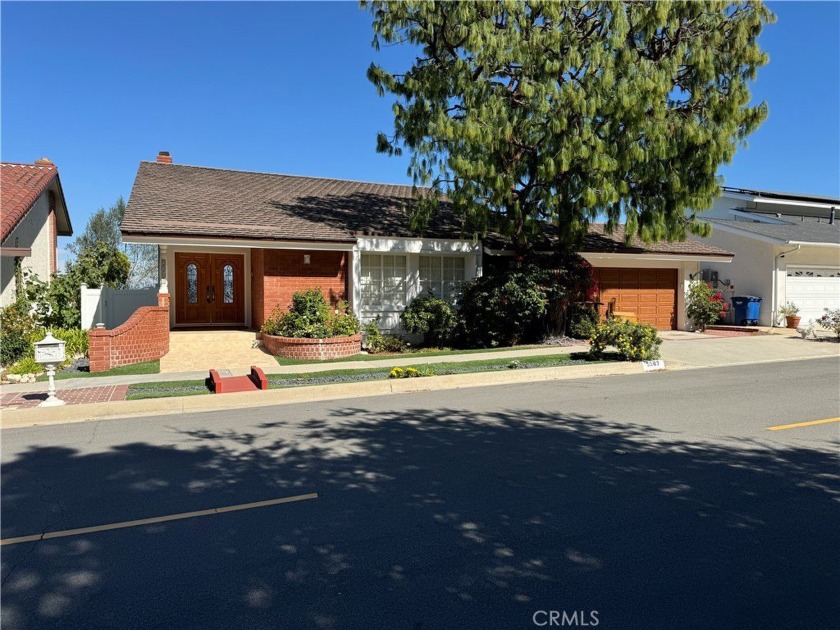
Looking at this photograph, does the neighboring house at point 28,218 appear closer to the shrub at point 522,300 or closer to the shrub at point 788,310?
the shrub at point 522,300

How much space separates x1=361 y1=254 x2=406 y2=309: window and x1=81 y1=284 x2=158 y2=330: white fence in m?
6.03

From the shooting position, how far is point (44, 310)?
1612 cm

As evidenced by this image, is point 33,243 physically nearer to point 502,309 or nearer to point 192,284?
point 192,284

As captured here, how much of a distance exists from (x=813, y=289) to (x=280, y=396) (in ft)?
72.7

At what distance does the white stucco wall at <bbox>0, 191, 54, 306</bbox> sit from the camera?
1541 centimetres

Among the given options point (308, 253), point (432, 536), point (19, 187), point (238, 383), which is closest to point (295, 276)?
point (308, 253)

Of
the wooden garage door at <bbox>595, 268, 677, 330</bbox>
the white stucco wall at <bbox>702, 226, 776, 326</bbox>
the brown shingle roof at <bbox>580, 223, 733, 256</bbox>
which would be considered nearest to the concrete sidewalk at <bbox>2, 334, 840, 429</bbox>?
the wooden garage door at <bbox>595, 268, 677, 330</bbox>

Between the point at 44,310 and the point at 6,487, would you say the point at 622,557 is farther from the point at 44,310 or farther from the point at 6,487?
the point at 44,310

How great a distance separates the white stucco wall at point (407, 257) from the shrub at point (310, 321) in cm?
120

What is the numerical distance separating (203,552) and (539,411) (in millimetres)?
5640

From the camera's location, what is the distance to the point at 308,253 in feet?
55.7

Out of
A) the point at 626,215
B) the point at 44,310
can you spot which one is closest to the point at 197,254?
the point at 44,310

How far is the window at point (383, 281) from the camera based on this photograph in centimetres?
1784

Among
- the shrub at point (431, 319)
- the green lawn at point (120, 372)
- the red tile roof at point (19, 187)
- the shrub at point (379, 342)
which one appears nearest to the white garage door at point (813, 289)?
the shrub at point (431, 319)
